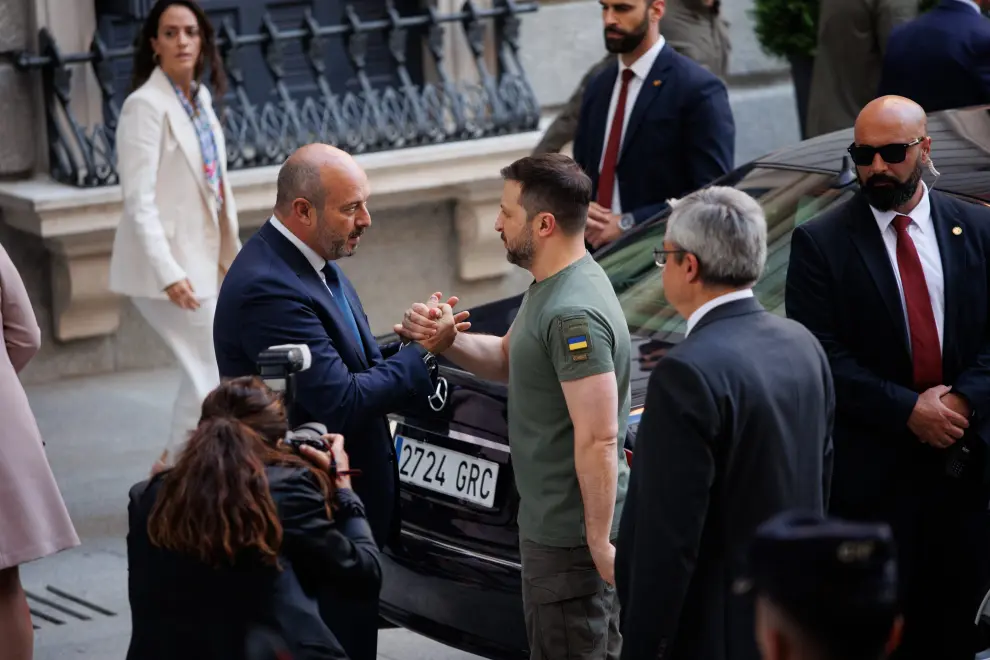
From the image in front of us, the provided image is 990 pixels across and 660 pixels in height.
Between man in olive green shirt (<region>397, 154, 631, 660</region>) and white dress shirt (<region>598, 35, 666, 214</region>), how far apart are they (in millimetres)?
2288

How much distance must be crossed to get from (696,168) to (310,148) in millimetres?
2323

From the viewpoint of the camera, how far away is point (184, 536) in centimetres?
329

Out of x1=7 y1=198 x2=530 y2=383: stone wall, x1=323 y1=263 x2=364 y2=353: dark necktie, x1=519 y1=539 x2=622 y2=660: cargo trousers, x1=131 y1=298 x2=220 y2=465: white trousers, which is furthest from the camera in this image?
x1=7 y1=198 x2=530 y2=383: stone wall

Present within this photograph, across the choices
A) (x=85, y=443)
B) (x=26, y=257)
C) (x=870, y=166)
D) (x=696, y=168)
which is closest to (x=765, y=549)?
(x=870, y=166)

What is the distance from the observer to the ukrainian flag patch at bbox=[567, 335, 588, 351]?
4.06m

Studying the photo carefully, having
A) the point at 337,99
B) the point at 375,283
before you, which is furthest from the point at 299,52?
the point at 375,283

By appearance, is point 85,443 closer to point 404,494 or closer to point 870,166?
point 404,494

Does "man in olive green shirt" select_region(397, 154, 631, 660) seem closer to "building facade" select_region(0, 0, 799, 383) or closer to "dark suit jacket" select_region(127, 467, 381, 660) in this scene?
"dark suit jacket" select_region(127, 467, 381, 660)

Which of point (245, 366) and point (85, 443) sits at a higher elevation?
point (245, 366)

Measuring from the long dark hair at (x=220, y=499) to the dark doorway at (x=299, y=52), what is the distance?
5.67 m

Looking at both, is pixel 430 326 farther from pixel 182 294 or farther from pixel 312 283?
pixel 182 294

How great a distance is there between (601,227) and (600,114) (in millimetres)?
514

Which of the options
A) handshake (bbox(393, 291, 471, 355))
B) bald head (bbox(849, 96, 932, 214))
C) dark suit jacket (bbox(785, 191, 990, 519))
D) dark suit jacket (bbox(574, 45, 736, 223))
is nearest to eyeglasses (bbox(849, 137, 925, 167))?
bald head (bbox(849, 96, 932, 214))

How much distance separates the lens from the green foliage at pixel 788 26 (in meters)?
10.2
